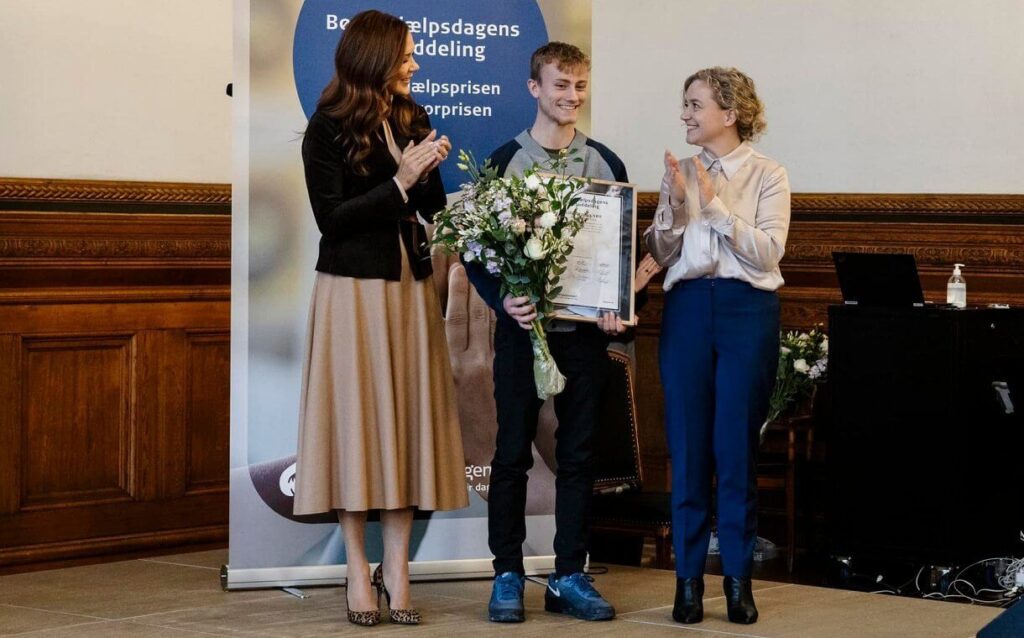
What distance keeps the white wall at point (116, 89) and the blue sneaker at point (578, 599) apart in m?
2.59

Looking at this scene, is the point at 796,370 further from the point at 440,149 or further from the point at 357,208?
the point at 357,208

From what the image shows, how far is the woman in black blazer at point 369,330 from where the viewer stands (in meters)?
4.49

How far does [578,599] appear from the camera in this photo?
462 cm

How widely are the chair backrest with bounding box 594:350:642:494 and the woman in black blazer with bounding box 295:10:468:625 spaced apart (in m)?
1.30

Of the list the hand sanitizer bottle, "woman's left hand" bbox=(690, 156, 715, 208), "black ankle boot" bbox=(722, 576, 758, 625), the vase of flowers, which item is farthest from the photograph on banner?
the hand sanitizer bottle

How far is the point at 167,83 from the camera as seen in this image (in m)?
6.19

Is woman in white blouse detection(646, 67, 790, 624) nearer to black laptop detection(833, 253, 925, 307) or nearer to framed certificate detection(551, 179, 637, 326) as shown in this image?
framed certificate detection(551, 179, 637, 326)

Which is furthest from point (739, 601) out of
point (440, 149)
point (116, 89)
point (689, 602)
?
point (116, 89)

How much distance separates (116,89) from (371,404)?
223 cm

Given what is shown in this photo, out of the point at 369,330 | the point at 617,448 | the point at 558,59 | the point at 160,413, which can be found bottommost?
the point at 617,448

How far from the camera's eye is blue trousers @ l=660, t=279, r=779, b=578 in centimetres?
450

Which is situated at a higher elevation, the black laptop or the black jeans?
the black laptop

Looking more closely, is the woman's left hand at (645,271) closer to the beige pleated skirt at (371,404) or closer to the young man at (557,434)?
the young man at (557,434)

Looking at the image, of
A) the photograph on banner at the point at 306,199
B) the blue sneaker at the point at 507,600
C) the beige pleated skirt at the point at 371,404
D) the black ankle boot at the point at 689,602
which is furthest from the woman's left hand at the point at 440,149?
the black ankle boot at the point at 689,602
